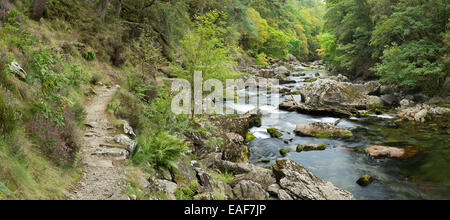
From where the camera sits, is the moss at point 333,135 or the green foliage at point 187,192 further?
the moss at point 333,135

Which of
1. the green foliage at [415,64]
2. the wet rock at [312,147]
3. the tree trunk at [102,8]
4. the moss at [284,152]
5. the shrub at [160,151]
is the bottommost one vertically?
the moss at [284,152]

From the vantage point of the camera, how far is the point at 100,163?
208 inches

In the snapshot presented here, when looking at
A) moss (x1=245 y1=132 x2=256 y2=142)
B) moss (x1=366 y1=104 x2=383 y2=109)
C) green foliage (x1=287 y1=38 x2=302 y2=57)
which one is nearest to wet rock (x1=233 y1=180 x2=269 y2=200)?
moss (x1=245 y1=132 x2=256 y2=142)

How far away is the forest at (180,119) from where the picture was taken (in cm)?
455

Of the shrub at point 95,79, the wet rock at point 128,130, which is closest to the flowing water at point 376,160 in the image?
the wet rock at point 128,130

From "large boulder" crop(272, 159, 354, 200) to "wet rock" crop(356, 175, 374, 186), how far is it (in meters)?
1.99

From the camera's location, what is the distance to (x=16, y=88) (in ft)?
16.3

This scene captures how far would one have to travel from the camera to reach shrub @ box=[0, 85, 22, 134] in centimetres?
395

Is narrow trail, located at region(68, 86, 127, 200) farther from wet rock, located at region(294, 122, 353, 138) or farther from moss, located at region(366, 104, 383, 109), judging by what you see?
moss, located at region(366, 104, 383, 109)

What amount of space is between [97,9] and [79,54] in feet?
20.2

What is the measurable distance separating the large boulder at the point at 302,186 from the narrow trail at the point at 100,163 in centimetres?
443

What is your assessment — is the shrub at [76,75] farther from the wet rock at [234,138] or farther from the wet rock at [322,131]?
the wet rock at [322,131]
